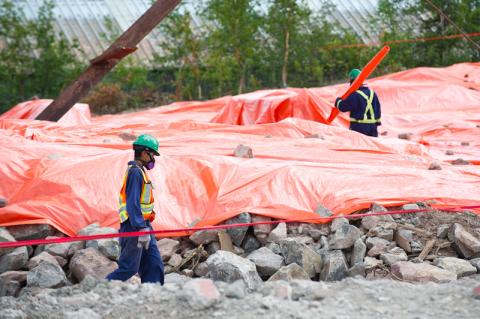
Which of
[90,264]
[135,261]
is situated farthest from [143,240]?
[90,264]

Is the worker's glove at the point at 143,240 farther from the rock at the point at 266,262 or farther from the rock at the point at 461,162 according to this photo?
the rock at the point at 461,162

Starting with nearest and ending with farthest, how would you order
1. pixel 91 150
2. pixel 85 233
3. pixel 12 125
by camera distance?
pixel 85 233 < pixel 91 150 < pixel 12 125

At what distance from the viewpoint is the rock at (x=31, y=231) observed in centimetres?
660

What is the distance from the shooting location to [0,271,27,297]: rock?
5914mm

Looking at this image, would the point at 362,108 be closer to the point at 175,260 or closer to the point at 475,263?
the point at 475,263

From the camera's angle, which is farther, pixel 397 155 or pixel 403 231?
pixel 397 155

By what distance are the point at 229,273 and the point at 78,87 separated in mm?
5649

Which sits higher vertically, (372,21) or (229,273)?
(372,21)

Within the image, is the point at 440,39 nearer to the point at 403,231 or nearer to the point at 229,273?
the point at 403,231

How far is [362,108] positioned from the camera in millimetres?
10062

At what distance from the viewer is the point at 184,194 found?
709cm

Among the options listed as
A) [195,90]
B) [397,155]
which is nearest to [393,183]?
[397,155]

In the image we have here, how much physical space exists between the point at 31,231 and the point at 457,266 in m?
3.49

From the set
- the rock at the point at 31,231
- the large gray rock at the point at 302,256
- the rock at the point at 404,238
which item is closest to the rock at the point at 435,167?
the rock at the point at 404,238
